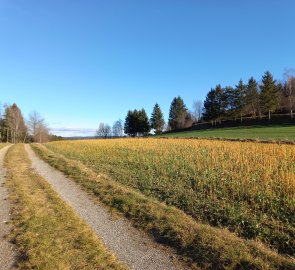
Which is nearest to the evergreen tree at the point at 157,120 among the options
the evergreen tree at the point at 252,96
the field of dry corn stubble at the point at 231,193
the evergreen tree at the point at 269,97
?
the evergreen tree at the point at 252,96

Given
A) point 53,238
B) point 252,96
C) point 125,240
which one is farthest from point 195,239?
point 252,96

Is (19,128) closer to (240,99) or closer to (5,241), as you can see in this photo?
(240,99)

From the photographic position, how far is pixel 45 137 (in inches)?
3438

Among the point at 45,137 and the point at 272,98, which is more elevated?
the point at 272,98

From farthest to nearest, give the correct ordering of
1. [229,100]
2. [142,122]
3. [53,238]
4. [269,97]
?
[142,122], [229,100], [269,97], [53,238]

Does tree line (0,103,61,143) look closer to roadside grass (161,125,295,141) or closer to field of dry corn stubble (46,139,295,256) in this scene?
roadside grass (161,125,295,141)

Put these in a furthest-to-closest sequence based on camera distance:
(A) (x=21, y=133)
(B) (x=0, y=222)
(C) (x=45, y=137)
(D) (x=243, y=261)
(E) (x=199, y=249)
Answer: (C) (x=45, y=137) < (A) (x=21, y=133) < (B) (x=0, y=222) < (E) (x=199, y=249) < (D) (x=243, y=261)

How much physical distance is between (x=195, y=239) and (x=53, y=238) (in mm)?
2667

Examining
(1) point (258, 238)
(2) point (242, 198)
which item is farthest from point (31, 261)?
(2) point (242, 198)

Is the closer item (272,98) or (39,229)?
(39,229)

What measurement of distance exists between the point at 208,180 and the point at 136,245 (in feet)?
16.1

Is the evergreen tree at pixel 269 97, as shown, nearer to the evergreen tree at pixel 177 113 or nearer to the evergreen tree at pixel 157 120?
the evergreen tree at pixel 177 113

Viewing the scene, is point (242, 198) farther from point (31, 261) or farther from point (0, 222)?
point (0, 222)

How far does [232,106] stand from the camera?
2867 inches
